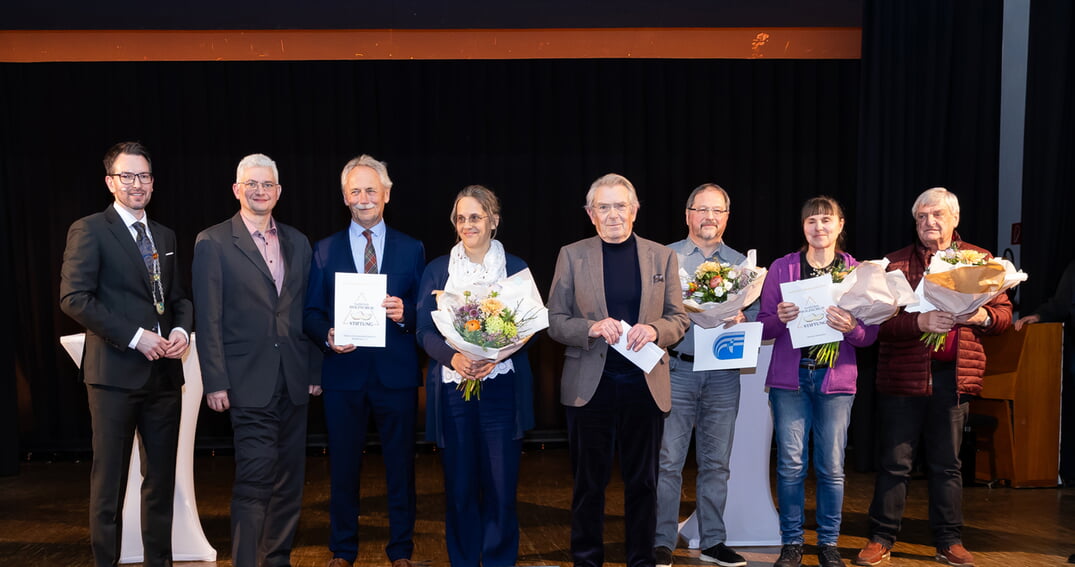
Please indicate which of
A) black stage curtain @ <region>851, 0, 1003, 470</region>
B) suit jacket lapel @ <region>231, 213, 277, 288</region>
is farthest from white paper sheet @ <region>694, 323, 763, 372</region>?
black stage curtain @ <region>851, 0, 1003, 470</region>

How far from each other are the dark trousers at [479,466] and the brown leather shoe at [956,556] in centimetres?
210

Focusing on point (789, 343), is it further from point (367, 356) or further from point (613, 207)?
point (367, 356)

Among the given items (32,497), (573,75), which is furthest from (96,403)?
(573,75)

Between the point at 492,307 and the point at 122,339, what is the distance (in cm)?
140

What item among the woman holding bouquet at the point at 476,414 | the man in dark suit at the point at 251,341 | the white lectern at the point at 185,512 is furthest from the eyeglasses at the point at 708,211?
the white lectern at the point at 185,512

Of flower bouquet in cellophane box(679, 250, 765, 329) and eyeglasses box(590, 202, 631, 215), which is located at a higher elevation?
eyeglasses box(590, 202, 631, 215)

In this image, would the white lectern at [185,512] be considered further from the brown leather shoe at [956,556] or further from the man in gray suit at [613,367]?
the brown leather shoe at [956,556]

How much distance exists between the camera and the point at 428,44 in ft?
23.6

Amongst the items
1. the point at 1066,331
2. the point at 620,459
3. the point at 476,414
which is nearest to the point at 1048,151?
the point at 1066,331

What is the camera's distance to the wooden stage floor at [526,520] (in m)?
4.12

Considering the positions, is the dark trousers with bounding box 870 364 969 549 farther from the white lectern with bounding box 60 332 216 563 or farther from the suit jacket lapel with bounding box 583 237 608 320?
the white lectern with bounding box 60 332 216 563

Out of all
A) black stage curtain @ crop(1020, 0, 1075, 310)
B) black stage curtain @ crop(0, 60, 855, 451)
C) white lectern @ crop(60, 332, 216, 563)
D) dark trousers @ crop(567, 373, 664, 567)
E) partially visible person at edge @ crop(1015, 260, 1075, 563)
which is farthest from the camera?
black stage curtain @ crop(0, 60, 855, 451)

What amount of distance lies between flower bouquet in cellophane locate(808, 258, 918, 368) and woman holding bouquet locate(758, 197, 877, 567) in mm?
38

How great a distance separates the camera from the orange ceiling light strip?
277 inches
